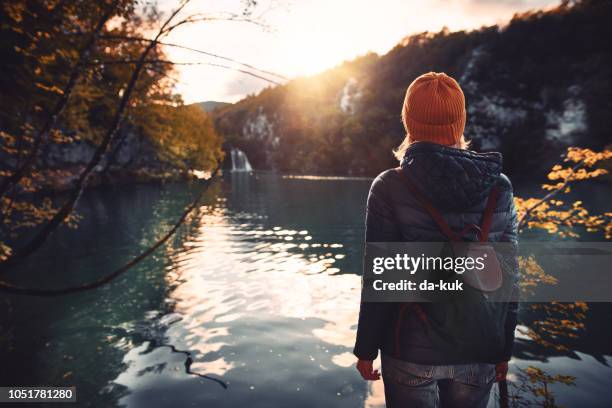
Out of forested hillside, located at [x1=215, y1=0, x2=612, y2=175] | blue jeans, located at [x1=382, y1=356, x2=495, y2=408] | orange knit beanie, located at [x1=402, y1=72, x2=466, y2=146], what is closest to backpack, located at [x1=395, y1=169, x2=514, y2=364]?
blue jeans, located at [x1=382, y1=356, x2=495, y2=408]

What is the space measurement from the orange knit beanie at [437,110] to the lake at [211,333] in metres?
4.76

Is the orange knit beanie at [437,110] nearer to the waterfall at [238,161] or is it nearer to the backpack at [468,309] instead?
the backpack at [468,309]

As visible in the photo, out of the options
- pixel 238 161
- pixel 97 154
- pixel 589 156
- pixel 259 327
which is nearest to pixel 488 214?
pixel 97 154

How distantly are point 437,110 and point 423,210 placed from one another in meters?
0.57

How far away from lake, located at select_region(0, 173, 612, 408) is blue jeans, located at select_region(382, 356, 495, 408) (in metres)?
3.83

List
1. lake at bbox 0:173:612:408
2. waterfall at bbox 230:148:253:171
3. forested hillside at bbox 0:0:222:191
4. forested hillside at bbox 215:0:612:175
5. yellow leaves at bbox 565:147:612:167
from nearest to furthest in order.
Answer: forested hillside at bbox 0:0:222:191 < lake at bbox 0:173:612:408 < yellow leaves at bbox 565:147:612:167 < forested hillside at bbox 215:0:612:175 < waterfall at bbox 230:148:253:171

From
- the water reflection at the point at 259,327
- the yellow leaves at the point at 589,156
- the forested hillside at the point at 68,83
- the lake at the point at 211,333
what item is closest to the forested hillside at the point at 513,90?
the forested hillside at the point at 68,83

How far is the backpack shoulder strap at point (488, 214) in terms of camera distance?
1876mm

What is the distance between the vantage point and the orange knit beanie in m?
1.95

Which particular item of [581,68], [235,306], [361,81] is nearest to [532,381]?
[235,306]

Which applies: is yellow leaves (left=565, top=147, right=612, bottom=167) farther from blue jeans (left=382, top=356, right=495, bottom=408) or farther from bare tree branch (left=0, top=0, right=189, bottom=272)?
bare tree branch (left=0, top=0, right=189, bottom=272)

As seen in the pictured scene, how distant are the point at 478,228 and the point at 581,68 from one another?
94295 millimetres

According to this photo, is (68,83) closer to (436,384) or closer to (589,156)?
(436,384)

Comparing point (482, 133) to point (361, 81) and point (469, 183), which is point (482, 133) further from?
point (469, 183)
